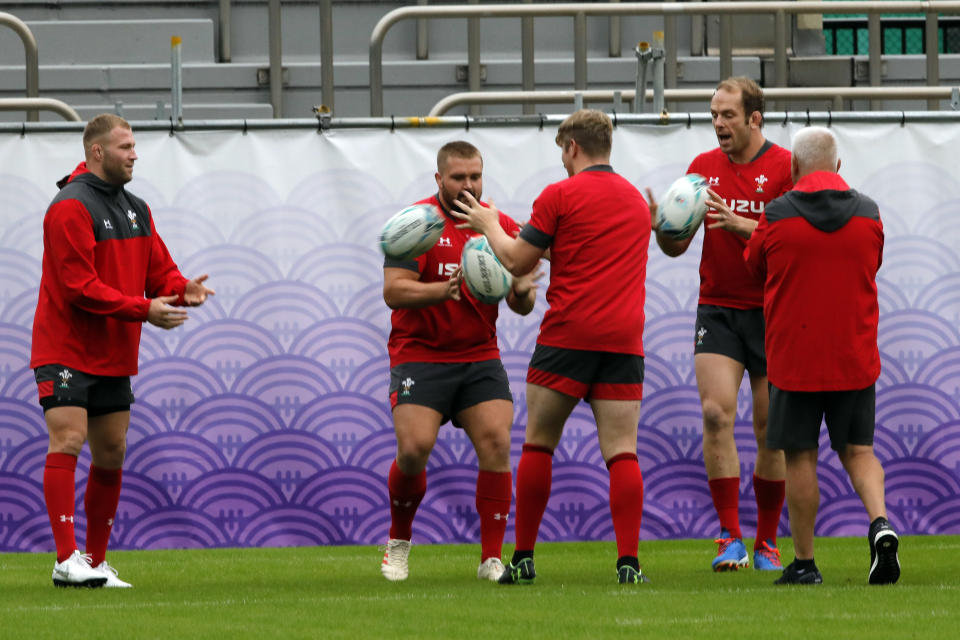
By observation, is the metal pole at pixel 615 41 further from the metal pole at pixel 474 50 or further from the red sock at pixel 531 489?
the red sock at pixel 531 489

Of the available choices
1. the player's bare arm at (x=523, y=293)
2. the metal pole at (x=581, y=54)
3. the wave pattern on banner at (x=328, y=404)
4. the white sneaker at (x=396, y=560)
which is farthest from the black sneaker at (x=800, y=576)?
the metal pole at (x=581, y=54)

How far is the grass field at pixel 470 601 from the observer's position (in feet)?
16.0

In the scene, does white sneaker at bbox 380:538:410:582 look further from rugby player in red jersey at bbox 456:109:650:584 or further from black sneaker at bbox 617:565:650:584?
black sneaker at bbox 617:565:650:584

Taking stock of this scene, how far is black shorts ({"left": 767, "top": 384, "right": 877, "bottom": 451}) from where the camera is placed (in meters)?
5.96

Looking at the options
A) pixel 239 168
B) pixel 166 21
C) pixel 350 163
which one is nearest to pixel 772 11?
pixel 350 163

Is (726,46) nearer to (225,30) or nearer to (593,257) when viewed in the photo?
(593,257)

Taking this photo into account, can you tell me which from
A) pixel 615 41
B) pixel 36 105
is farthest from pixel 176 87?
pixel 615 41

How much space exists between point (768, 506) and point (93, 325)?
302 centimetres

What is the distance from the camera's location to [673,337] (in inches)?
324

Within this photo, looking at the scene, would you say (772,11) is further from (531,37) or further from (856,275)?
(856,275)

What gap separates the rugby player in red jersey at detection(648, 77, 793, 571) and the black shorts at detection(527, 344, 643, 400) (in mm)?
803

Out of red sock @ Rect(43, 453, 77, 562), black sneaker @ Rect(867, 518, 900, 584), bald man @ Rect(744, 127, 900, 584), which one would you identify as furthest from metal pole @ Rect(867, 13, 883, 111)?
red sock @ Rect(43, 453, 77, 562)

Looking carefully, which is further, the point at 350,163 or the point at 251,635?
the point at 350,163

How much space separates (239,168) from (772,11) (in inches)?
121
